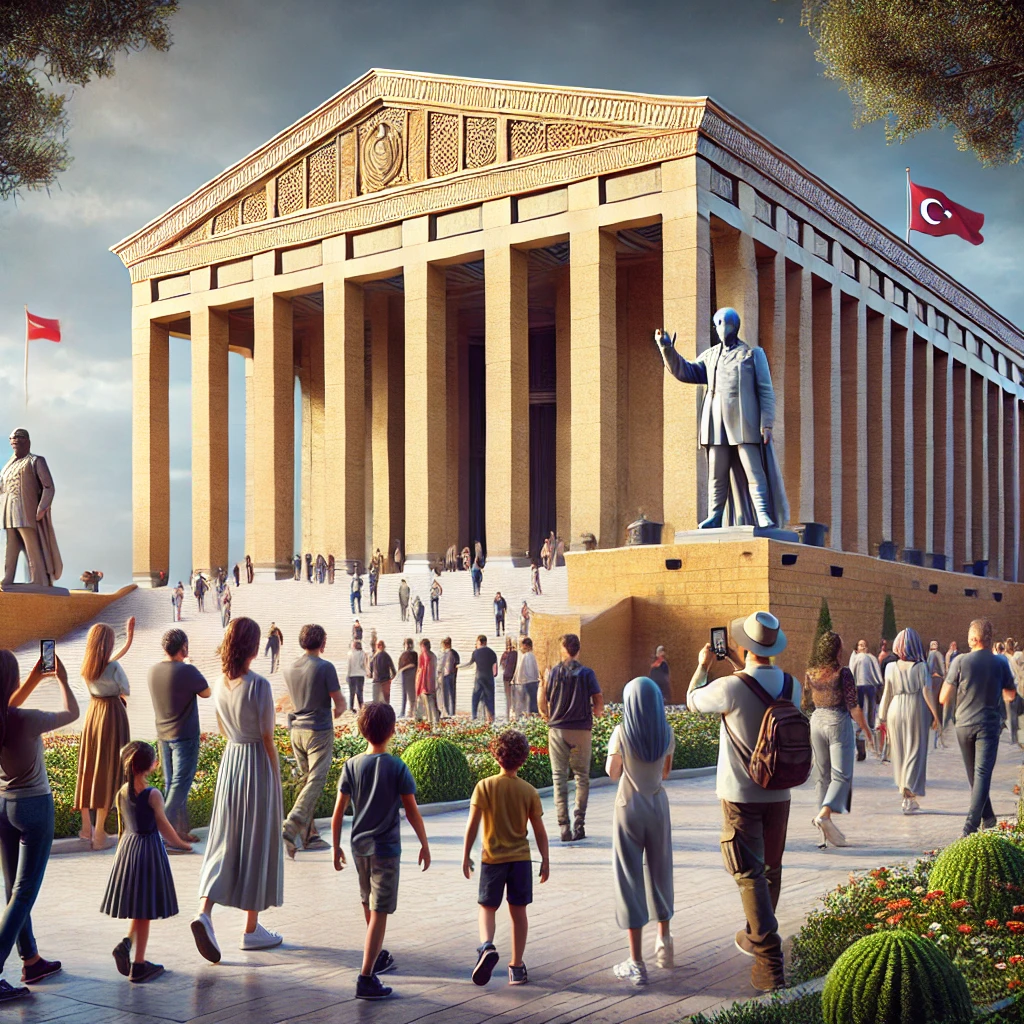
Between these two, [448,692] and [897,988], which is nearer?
[897,988]

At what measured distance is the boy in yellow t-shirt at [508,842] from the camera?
6199mm

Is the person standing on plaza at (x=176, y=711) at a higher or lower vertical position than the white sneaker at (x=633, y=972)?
higher

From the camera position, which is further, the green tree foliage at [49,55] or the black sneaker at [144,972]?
the green tree foliage at [49,55]

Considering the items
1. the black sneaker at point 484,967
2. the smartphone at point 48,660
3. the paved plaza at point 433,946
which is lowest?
the paved plaza at point 433,946

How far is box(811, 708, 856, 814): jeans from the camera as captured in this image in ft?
33.2

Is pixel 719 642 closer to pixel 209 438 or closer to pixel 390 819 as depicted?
pixel 390 819

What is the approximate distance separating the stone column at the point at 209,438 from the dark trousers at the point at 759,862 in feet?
123

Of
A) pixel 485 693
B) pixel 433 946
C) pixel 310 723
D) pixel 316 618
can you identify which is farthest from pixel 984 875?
pixel 316 618

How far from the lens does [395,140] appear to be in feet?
131

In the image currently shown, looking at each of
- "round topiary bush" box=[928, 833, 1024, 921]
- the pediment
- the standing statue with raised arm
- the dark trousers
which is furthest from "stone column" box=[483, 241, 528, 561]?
the dark trousers

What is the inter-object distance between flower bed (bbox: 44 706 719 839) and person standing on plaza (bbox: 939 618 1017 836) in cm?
455

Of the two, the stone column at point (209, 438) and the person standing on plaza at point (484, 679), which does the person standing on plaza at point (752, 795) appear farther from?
the stone column at point (209, 438)

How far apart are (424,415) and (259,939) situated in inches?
1265

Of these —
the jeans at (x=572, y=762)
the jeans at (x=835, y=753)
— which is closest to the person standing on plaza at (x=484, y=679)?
the jeans at (x=835, y=753)
